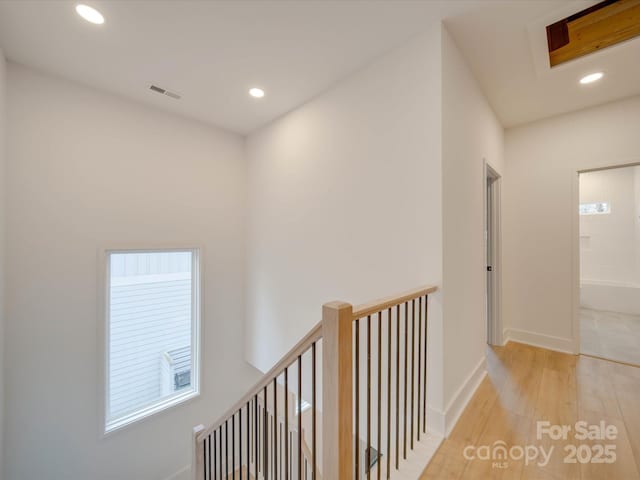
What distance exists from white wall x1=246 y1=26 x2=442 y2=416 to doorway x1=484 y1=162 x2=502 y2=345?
172cm

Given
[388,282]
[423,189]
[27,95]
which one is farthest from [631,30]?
[27,95]

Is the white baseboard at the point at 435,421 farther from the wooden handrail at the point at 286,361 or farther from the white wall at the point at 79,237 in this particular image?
the white wall at the point at 79,237

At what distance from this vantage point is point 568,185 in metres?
3.01

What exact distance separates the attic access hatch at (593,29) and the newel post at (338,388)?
8.30ft

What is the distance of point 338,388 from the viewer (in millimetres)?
1048

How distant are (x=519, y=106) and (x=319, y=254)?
8.93 ft

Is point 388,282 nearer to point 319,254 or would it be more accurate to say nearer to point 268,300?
point 319,254

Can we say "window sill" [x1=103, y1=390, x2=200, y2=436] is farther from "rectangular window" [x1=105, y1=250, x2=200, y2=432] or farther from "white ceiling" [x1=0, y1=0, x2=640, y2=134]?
"white ceiling" [x1=0, y1=0, x2=640, y2=134]

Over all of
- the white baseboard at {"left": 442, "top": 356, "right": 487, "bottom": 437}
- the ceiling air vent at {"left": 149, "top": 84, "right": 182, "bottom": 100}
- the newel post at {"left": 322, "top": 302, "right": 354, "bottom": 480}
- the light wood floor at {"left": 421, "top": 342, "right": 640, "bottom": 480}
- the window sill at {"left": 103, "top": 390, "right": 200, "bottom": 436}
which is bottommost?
the window sill at {"left": 103, "top": 390, "right": 200, "bottom": 436}

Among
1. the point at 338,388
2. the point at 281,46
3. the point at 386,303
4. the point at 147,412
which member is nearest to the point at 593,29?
the point at 281,46

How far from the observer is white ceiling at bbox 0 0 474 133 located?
177 centimetres

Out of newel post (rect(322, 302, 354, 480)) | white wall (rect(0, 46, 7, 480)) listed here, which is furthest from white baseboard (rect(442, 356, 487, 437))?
white wall (rect(0, 46, 7, 480))

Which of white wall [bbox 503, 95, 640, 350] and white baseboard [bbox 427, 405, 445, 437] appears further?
white wall [bbox 503, 95, 640, 350]

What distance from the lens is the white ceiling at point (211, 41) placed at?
69.8 inches
